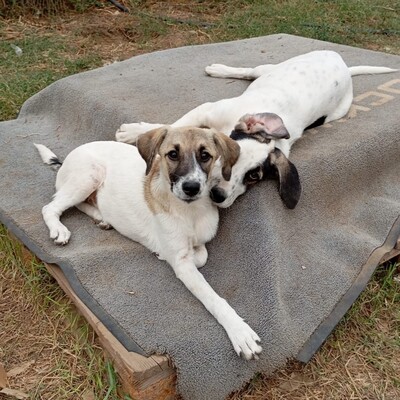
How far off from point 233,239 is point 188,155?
0.72m

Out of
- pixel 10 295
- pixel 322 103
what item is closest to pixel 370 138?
pixel 322 103

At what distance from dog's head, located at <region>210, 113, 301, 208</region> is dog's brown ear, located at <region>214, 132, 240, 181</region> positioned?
92mm

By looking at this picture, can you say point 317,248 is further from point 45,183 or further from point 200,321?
point 45,183

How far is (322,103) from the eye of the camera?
4.20m

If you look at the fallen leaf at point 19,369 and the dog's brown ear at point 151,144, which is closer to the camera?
the fallen leaf at point 19,369

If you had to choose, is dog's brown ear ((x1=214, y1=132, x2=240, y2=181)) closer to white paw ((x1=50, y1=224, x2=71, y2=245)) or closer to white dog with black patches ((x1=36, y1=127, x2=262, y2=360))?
white dog with black patches ((x1=36, y1=127, x2=262, y2=360))

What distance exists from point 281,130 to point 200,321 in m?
1.31

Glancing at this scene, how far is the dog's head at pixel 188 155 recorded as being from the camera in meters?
2.79

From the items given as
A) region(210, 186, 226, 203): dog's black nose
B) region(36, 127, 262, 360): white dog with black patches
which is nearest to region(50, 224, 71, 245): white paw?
region(36, 127, 262, 360): white dog with black patches

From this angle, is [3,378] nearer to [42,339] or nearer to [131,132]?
[42,339]

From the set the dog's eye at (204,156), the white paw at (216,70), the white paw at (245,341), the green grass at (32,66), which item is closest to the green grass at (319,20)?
the green grass at (32,66)

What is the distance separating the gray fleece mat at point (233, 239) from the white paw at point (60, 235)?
6cm

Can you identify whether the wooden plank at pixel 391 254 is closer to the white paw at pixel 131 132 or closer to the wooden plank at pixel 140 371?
the wooden plank at pixel 140 371

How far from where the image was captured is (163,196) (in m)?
3.14
